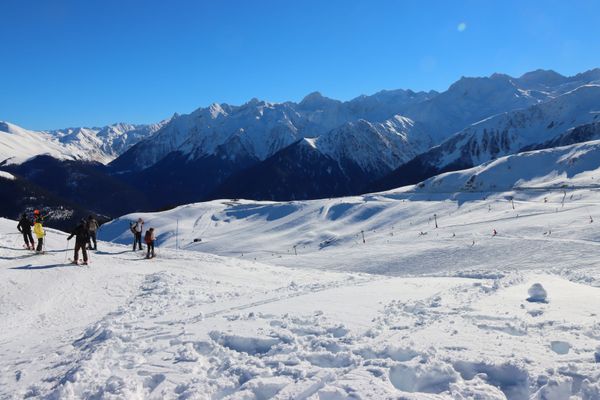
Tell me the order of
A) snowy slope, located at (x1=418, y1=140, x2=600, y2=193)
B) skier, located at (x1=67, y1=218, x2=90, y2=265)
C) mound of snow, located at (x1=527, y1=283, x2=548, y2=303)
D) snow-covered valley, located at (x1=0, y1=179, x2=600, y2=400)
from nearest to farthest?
snow-covered valley, located at (x1=0, y1=179, x2=600, y2=400) → mound of snow, located at (x1=527, y1=283, x2=548, y2=303) → skier, located at (x1=67, y1=218, x2=90, y2=265) → snowy slope, located at (x1=418, y1=140, x2=600, y2=193)

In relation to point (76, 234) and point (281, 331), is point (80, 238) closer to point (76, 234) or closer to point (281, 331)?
point (76, 234)

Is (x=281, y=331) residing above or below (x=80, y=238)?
below

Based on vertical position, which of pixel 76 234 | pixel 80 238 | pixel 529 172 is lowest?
pixel 80 238

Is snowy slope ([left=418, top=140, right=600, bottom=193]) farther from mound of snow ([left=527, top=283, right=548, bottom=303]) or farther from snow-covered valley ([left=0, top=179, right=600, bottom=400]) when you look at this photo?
mound of snow ([left=527, top=283, right=548, bottom=303])

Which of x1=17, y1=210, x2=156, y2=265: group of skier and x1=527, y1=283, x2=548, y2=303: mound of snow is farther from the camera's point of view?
x1=17, y1=210, x2=156, y2=265: group of skier

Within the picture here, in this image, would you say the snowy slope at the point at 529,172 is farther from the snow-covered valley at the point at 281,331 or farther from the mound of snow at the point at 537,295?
the mound of snow at the point at 537,295

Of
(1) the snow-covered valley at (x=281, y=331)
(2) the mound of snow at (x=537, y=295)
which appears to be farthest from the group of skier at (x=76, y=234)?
(2) the mound of snow at (x=537, y=295)

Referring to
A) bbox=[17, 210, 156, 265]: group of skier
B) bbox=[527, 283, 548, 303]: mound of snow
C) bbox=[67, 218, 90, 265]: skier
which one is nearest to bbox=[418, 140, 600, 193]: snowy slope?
bbox=[17, 210, 156, 265]: group of skier

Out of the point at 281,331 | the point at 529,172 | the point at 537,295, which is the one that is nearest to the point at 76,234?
Result: the point at 281,331

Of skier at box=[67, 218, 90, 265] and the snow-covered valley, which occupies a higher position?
skier at box=[67, 218, 90, 265]

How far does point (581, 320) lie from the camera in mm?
10602


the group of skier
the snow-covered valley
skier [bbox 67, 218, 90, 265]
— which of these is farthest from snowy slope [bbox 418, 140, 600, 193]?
skier [bbox 67, 218, 90, 265]

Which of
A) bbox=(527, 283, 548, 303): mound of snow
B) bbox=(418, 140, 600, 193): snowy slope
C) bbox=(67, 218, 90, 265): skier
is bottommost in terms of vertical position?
bbox=(527, 283, 548, 303): mound of snow

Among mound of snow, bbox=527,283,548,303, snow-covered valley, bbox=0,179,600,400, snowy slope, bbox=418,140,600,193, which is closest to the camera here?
snow-covered valley, bbox=0,179,600,400
